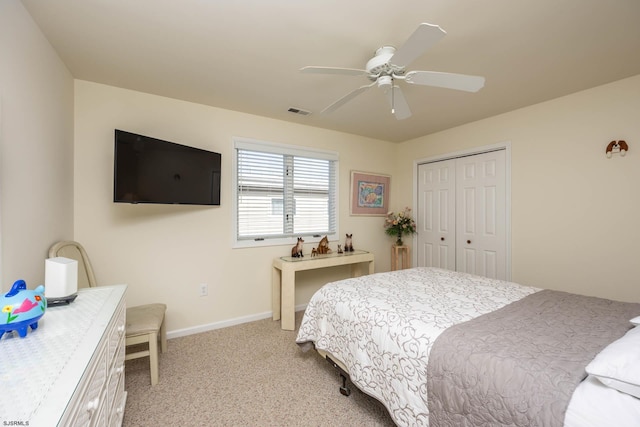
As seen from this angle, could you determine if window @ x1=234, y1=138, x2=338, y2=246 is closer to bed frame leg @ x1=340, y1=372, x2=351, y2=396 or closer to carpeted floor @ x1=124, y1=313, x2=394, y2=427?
carpeted floor @ x1=124, y1=313, x2=394, y2=427

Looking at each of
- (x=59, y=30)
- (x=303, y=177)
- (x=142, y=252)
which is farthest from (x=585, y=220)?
(x=59, y=30)

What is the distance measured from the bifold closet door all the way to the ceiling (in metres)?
0.94

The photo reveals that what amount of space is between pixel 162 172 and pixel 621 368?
→ 278cm

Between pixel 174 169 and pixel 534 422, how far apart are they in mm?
2660

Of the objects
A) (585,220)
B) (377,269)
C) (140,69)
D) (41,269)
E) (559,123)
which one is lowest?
(377,269)

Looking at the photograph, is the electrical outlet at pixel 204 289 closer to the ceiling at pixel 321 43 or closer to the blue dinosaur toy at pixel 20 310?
the blue dinosaur toy at pixel 20 310

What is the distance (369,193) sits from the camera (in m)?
3.91

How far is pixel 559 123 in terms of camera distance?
254 centimetres

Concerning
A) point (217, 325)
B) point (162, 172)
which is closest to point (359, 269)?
point (217, 325)

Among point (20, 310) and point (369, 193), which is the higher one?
point (369, 193)

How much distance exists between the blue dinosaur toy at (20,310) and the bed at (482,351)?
149cm

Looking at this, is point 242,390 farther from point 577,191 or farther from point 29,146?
point 577,191

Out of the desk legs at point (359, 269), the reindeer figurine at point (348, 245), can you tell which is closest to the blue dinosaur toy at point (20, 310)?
the reindeer figurine at point (348, 245)

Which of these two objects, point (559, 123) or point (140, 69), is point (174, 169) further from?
point (559, 123)
